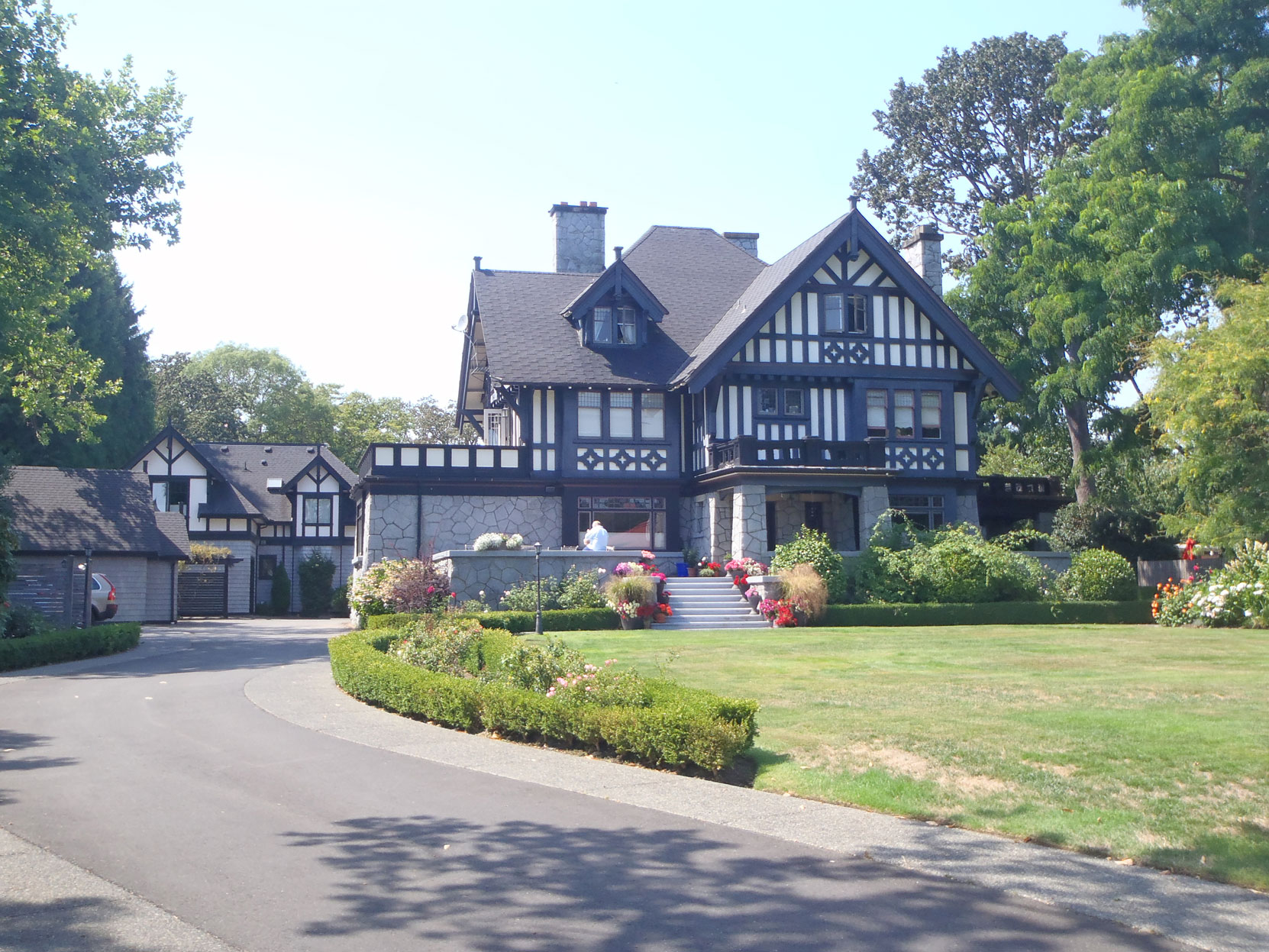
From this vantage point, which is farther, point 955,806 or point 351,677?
point 351,677

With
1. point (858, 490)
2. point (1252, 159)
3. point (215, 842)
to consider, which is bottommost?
point (215, 842)

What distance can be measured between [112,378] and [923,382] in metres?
37.5

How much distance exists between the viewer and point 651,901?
6008mm

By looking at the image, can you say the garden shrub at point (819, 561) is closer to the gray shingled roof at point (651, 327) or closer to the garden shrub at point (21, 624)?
the gray shingled roof at point (651, 327)

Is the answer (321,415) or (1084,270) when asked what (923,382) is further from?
(321,415)

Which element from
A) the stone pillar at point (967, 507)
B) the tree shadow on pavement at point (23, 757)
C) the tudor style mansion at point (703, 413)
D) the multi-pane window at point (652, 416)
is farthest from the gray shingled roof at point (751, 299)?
the tree shadow on pavement at point (23, 757)

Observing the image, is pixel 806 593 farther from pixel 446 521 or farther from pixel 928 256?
pixel 928 256

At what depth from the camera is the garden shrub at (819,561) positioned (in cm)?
2673

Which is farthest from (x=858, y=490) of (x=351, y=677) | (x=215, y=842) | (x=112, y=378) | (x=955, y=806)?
(x=112, y=378)

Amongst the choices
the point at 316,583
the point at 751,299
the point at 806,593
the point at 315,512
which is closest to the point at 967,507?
the point at 751,299

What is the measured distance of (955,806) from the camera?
7.92 metres

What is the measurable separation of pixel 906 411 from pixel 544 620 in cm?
1433

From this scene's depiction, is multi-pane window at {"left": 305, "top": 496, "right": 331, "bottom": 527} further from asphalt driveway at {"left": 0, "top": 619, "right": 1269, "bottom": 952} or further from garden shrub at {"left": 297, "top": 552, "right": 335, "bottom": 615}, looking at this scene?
asphalt driveway at {"left": 0, "top": 619, "right": 1269, "bottom": 952}

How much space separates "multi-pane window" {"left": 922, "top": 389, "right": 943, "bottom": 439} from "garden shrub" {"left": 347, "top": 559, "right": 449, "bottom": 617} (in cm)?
1497
